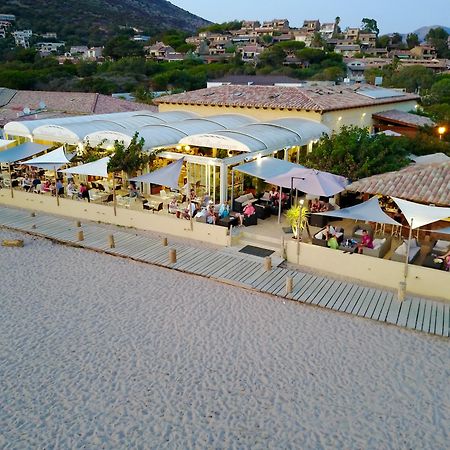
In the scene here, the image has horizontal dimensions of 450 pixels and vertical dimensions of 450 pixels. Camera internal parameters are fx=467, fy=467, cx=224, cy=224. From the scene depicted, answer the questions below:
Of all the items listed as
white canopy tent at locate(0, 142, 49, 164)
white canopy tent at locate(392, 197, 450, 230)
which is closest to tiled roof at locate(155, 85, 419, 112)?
white canopy tent at locate(0, 142, 49, 164)

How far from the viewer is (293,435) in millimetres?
7176

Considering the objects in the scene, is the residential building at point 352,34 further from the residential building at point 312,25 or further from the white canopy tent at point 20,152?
the white canopy tent at point 20,152

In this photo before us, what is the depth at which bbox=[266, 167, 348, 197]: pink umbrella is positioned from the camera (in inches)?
569

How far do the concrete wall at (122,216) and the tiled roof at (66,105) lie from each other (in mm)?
15388

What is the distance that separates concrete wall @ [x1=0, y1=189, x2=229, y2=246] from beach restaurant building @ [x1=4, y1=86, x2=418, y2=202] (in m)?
2.94

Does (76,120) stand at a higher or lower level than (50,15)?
lower

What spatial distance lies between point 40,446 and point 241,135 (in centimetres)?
1461

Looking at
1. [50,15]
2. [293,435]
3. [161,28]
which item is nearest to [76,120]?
[293,435]

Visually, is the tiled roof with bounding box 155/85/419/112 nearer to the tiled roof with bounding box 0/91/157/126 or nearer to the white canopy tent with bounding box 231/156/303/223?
the white canopy tent with bounding box 231/156/303/223

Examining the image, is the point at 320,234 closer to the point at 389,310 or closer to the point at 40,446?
the point at 389,310

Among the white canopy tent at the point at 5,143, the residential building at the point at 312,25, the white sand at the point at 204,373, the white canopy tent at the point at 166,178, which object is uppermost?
the residential building at the point at 312,25

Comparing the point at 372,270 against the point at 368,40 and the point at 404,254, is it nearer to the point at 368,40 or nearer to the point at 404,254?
the point at 404,254

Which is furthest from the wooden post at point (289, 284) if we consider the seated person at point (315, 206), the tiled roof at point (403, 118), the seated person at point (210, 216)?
the tiled roof at point (403, 118)

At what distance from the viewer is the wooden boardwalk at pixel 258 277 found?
34.8ft
